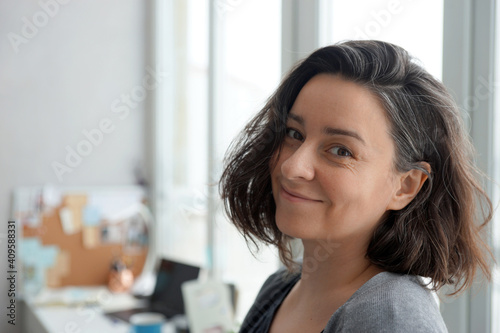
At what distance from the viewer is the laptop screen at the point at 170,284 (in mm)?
2338

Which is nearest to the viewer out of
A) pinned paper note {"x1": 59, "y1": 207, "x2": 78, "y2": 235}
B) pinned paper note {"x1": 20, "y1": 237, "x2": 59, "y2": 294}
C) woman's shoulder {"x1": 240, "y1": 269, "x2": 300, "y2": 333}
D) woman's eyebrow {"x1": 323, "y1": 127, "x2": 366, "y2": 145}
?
woman's eyebrow {"x1": 323, "y1": 127, "x2": 366, "y2": 145}

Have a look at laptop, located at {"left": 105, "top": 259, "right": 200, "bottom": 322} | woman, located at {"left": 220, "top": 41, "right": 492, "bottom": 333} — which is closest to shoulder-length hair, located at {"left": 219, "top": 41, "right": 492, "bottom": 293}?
woman, located at {"left": 220, "top": 41, "right": 492, "bottom": 333}

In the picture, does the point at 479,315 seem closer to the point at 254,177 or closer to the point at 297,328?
the point at 297,328

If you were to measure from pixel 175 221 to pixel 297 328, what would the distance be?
204 centimetres

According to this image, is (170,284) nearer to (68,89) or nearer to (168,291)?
(168,291)

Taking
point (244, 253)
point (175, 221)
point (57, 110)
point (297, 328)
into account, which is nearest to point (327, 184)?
point (297, 328)

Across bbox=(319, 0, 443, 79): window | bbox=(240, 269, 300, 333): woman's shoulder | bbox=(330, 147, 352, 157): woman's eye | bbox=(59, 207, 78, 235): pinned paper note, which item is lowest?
bbox=(59, 207, 78, 235): pinned paper note

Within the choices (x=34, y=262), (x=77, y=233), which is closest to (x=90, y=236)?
(x=77, y=233)

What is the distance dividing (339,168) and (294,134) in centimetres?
14

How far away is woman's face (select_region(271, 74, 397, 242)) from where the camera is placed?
0.86 metres

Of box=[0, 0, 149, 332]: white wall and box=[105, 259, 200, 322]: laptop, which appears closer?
box=[105, 259, 200, 322]: laptop

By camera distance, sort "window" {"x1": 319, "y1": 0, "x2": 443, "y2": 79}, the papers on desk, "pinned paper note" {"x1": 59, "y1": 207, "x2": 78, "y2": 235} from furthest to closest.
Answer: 1. "pinned paper note" {"x1": 59, "y1": 207, "x2": 78, "y2": 235}
2. the papers on desk
3. "window" {"x1": 319, "y1": 0, "x2": 443, "y2": 79}

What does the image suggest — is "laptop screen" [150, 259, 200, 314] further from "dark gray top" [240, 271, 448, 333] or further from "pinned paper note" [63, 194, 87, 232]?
"dark gray top" [240, 271, 448, 333]

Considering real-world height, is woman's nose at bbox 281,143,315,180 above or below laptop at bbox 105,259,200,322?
above
